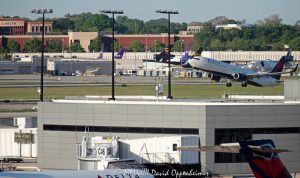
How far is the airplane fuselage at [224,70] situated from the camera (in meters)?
165

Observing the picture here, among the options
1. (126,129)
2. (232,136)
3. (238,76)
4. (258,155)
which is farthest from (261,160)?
(238,76)

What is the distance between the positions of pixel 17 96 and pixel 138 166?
103 m

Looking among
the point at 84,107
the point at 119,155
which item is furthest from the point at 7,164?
the point at 119,155

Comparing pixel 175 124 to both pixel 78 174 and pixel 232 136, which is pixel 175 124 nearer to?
pixel 232 136

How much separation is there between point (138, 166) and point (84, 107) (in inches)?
612

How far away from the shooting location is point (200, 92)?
162750 mm

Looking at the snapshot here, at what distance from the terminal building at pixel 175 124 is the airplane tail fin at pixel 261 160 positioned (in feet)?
82.9

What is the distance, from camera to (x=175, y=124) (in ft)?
265

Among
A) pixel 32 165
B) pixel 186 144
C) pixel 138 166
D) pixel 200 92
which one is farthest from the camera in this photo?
pixel 200 92

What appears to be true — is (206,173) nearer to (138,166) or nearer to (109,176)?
(138,166)

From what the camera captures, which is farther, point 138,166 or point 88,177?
point 138,166

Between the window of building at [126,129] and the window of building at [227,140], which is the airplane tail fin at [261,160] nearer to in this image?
the window of building at [227,140]

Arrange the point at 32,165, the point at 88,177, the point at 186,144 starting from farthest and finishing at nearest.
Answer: the point at 32,165, the point at 186,144, the point at 88,177

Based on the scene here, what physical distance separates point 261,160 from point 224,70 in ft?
383
